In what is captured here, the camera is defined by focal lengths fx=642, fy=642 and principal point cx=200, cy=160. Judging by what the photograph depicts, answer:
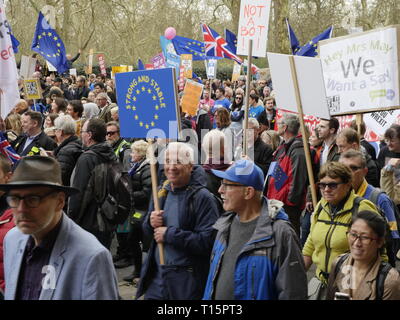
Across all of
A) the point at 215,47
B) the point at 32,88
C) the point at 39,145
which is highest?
the point at 215,47

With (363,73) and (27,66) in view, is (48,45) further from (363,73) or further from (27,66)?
(363,73)

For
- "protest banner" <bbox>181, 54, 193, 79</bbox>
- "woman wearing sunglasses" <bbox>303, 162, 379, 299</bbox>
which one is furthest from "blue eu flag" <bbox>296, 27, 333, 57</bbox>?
"woman wearing sunglasses" <bbox>303, 162, 379, 299</bbox>

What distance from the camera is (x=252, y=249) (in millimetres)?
3525

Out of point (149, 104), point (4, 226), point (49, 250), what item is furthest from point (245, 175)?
point (149, 104)

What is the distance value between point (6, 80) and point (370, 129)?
18.8 ft

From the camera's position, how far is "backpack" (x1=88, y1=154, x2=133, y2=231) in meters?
5.97

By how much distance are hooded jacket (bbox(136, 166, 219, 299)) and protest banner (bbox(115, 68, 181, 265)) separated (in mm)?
800

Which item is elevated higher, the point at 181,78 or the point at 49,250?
the point at 181,78

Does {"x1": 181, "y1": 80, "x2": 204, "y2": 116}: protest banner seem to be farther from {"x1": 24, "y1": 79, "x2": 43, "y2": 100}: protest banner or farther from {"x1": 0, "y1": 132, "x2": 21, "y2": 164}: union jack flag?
{"x1": 0, "y1": 132, "x2": 21, "y2": 164}: union jack flag

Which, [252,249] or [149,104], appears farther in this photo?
[149,104]

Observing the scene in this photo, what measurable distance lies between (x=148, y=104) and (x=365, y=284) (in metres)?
2.47

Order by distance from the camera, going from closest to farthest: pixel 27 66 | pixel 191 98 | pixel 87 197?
pixel 87 197, pixel 191 98, pixel 27 66

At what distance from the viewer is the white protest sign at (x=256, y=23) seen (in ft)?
25.1
